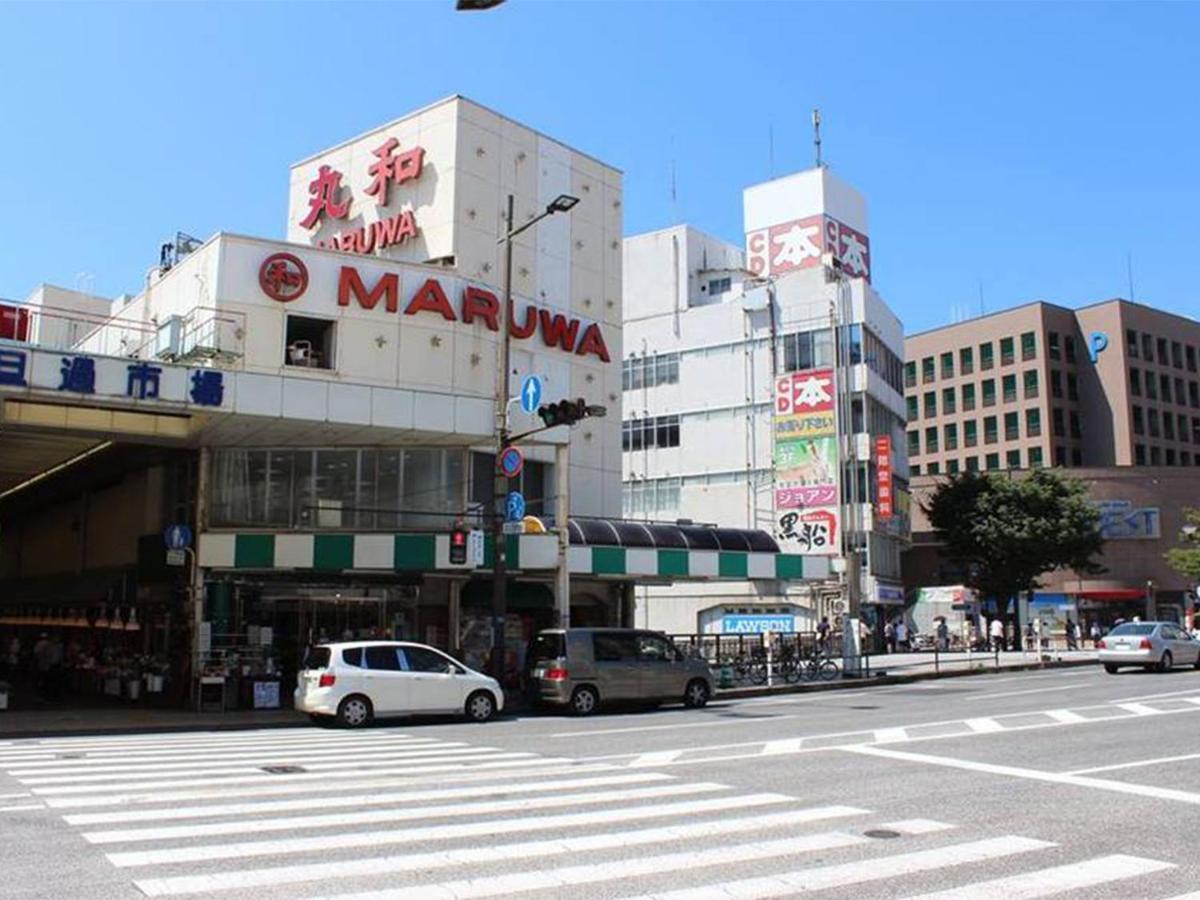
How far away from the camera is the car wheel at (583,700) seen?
2267 cm

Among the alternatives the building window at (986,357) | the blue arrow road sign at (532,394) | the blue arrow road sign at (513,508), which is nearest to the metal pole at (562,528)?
the blue arrow road sign at (513,508)

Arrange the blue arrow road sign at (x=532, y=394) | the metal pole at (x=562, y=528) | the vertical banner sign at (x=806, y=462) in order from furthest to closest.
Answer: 1. the vertical banner sign at (x=806, y=462)
2. the metal pole at (x=562, y=528)
3. the blue arrow road sign at (x=532, y=394)

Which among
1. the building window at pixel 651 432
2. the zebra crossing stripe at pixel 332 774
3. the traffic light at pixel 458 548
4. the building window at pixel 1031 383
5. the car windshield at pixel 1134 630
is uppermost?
the building window at pixel 1031 383

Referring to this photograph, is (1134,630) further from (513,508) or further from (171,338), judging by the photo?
(171,338)

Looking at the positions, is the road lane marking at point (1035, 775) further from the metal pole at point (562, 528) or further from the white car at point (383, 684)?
the metal pole at point (562, 528)

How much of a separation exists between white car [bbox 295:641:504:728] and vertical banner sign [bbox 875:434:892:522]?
37413mm

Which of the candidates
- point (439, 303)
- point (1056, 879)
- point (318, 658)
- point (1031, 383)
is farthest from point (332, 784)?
point (1031, 383)

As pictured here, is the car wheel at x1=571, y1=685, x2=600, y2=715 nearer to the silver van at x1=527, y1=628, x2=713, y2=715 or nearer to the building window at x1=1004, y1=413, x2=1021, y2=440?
the silver van at x1=527, y1=628, x2=713, y2=715

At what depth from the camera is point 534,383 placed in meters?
24.2

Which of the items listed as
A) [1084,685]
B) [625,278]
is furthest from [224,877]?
[625,278]

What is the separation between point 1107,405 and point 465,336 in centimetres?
7336

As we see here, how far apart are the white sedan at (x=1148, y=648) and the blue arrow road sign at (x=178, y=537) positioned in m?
25.9

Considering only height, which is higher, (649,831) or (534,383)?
(534,383)

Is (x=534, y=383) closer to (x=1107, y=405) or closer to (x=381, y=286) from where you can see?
(x=381, y=286)
